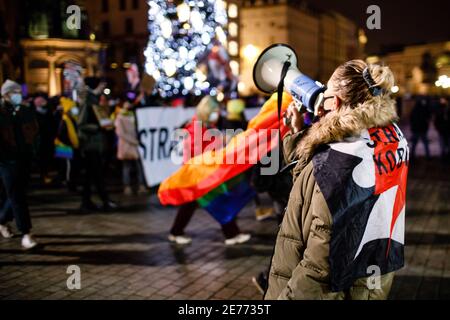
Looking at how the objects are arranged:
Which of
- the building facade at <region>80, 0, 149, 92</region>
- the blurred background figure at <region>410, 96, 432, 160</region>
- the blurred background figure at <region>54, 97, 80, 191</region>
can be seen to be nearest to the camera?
the blurred background figure at <region>54, 97, 80, 191</region>

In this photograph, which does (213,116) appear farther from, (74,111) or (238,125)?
→ (74,111)

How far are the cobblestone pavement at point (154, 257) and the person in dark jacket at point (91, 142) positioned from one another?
39 centimetres

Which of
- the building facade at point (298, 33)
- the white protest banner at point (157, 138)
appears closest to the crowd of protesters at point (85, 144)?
the white protest banner at point (157, 138)

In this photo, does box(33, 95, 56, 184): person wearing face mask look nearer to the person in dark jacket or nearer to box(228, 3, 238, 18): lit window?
the person in dark jacket

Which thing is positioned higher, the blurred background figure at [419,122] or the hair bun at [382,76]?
the hair bun at [382,76]

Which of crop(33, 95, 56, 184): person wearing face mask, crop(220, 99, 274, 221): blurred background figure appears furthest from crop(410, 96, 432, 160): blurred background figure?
crop(33, 95, 56, 184): person wearing face mask

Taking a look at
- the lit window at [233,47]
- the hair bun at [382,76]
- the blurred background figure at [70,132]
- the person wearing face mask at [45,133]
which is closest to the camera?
the hair bun at [382,76]

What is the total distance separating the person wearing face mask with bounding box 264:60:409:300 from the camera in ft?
6.46

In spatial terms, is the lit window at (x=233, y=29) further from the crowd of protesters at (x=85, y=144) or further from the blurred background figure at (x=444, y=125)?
the crowd of protesters at (x=85, y=144)

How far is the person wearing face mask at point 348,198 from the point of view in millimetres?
1970

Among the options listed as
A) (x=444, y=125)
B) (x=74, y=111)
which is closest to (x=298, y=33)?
(x=444, y=125)

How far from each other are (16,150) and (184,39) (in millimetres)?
16616
